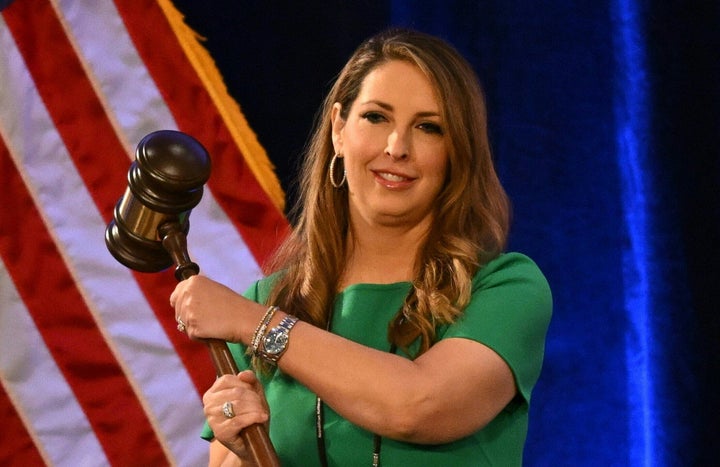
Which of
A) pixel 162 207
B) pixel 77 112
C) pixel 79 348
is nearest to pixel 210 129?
pixel 77 112

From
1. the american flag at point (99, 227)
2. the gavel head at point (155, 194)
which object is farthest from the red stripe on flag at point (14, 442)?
the gavel head at point (155, 194)

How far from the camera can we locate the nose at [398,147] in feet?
5.04

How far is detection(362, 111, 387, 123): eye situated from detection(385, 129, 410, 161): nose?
0.16 ft

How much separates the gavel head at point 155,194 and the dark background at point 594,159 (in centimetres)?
94

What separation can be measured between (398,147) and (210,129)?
2.96ft

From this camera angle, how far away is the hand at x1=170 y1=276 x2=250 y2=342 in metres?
1.36

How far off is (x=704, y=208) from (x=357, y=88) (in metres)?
0.78

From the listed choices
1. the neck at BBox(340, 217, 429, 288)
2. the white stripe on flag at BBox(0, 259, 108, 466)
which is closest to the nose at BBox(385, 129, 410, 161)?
the neck at BBox(340, 217, 429, 288)

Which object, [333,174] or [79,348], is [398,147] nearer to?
[333,174]

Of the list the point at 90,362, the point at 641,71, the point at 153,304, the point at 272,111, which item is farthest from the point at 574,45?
the point at 90,362

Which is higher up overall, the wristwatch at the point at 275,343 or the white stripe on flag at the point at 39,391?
the wristwatch at the point at 275,343

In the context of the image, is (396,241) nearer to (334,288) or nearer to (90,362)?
(334,288)

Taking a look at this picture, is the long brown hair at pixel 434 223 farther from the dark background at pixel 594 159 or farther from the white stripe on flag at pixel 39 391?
the white stripe on flag at pixel 39 391

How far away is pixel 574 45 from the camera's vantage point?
2.26 m
